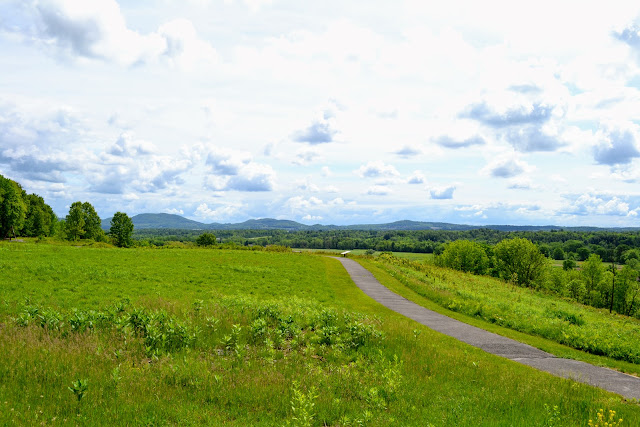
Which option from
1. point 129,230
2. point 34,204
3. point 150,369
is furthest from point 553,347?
point 34,204

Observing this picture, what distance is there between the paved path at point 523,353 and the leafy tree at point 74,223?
91.9m

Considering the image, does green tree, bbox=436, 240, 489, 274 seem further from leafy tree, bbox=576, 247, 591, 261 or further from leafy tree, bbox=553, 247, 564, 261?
leafy tree, bbox=553, 247, 564, 261

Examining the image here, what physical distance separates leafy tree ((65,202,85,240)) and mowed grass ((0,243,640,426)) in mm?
88383

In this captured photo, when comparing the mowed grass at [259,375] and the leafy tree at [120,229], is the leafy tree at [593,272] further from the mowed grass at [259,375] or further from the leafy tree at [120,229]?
the leafy tree at [120,229]

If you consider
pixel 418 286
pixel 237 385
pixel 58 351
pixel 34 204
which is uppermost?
pixel 34 204

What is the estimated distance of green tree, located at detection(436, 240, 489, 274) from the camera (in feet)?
321

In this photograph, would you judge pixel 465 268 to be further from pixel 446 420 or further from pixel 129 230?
pixel 446 420

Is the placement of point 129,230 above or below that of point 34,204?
below

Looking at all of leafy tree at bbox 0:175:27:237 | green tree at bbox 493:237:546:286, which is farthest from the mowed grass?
green tree at bbox 493:237:546:286

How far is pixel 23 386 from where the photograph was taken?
707 cm

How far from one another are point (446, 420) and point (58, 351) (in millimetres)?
8975

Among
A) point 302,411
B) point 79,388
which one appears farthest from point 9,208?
point 302,411

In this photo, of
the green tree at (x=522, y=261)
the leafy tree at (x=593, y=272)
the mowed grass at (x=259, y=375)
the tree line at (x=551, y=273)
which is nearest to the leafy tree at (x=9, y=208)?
the mowed grass at (x=259, y=375)

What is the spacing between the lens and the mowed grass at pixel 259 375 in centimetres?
685
